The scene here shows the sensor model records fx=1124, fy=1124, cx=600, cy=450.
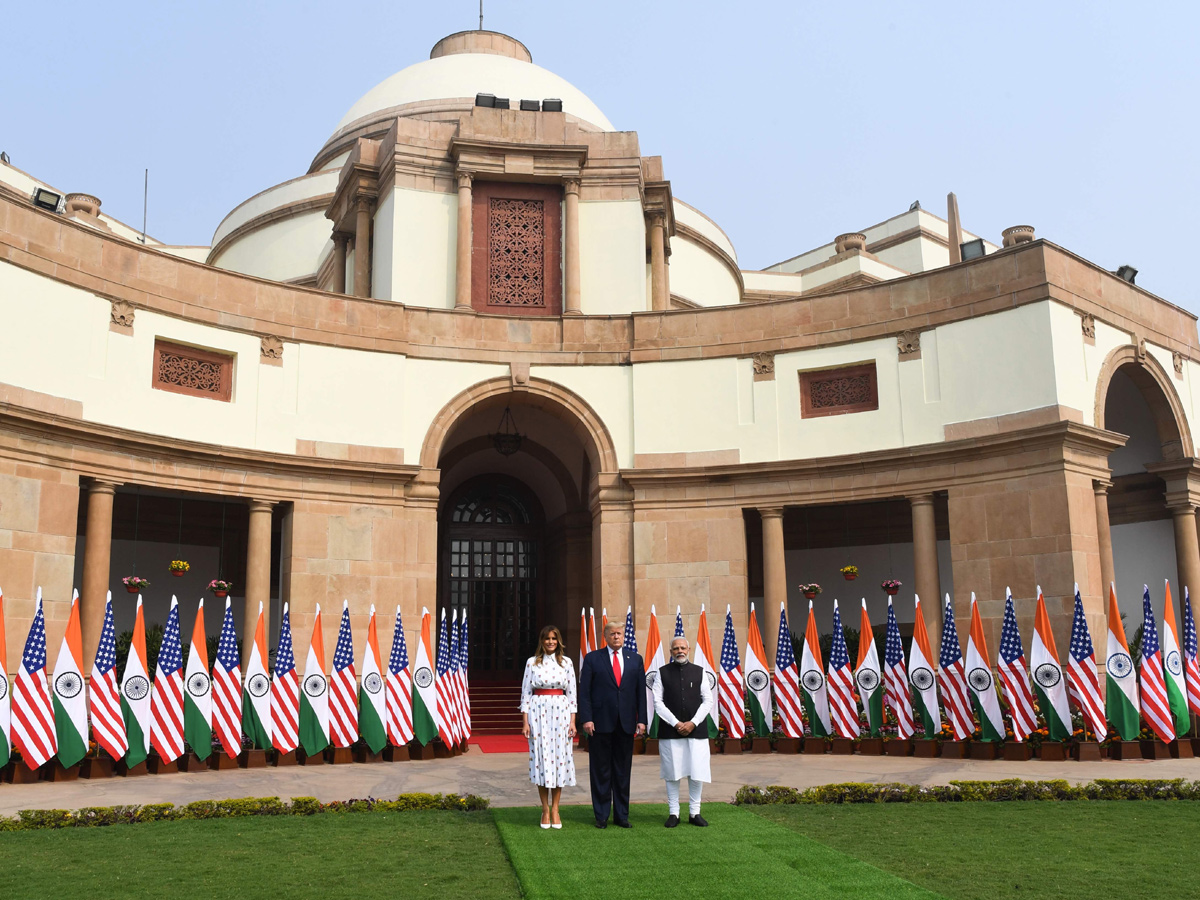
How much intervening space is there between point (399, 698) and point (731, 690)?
507 centimetres

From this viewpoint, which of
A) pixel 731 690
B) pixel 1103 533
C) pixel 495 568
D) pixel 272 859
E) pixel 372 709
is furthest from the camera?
pixel 495 568

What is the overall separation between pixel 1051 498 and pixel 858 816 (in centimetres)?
1012

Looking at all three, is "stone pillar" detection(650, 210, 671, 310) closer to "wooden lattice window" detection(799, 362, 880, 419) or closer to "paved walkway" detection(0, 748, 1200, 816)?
"wooden lattice window" detection(799, 362, 880, 419)

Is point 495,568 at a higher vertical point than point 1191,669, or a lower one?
higher

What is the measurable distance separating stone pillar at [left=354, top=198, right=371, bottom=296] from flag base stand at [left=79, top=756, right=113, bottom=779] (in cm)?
1367

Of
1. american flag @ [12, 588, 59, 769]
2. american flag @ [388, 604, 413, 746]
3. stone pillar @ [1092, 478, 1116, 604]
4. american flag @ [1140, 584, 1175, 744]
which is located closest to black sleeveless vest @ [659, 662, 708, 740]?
american flag @ [388, 604, 413, 746]

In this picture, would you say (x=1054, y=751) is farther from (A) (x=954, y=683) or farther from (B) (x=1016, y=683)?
(A) (x=954, y=683)

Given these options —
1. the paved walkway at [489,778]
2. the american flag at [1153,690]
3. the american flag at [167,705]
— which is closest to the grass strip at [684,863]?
the paved walkway at [489,778]

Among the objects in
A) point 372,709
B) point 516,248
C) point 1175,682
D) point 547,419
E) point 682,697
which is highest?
point 516,248

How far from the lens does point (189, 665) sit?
15188 mm

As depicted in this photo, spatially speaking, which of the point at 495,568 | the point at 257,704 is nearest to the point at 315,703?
the point at 257,704

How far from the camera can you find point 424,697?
1661 centimetres

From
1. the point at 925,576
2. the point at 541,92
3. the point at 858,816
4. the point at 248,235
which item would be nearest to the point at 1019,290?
the point at 925,576

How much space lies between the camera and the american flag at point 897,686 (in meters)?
16.4
